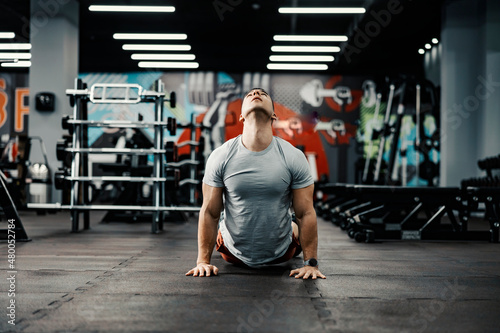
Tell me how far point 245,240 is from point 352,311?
829mm

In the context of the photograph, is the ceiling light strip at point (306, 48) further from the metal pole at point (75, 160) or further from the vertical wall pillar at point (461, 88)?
the metal pole at point (75, 160)

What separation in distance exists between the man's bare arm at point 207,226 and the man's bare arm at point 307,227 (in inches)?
14.3

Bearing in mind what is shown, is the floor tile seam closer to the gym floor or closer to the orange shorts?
the gym floor


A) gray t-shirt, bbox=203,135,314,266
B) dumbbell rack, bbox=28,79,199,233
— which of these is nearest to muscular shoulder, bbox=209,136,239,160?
gray t-shirt, bbox=203,135,314,266

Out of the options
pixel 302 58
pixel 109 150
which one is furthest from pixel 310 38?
pixel 109 150

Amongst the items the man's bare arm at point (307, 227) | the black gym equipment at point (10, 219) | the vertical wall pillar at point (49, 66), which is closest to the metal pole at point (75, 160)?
the black gym equipment at point (10, 219)

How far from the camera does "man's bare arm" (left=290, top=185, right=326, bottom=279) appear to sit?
2307mm

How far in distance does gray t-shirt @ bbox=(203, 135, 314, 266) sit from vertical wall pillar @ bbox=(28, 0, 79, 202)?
19.6 feet

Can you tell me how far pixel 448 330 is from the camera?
1479 millimetres

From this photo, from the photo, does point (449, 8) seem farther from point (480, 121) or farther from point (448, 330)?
point (448, 330)

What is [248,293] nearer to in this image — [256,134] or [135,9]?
[256,134]

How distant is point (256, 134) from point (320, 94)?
9.64m

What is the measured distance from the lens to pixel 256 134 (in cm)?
228

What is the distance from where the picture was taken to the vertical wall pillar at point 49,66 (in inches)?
303
